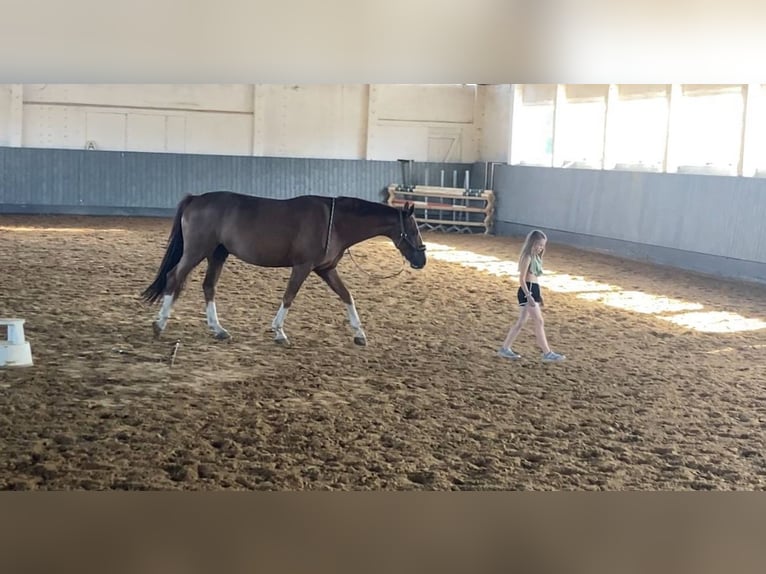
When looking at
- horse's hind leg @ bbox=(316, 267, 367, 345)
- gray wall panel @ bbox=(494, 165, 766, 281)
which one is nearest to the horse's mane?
horse's hind leg @ bbox=(316, 267, 367, 345)

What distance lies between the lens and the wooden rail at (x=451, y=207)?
16203 mm

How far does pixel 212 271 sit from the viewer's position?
6574 mm

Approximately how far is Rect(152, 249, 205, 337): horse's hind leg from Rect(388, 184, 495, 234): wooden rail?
9.90 metres

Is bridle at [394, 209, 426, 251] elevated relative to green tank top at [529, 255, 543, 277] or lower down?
elevated

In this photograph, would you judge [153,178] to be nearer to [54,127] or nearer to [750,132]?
[54,127]

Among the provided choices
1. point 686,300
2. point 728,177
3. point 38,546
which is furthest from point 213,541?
point 728,177

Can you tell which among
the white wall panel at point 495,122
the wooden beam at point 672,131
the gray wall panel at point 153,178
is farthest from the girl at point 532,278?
the gray wall panel at point 153,178

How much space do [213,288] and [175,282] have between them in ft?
0.86

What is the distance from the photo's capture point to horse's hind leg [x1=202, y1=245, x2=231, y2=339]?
255 inches

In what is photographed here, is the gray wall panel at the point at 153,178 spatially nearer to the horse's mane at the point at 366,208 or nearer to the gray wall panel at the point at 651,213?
the gray wall panel at the point at 651,213

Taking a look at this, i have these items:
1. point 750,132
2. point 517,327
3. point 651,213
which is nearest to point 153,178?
point 651,213

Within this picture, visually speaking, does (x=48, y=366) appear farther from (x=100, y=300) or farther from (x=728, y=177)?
(x=728, y=177)

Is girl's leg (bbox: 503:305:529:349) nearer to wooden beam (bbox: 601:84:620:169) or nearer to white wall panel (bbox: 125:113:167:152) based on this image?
wooden beam (bbox: 601:84:620:169)
